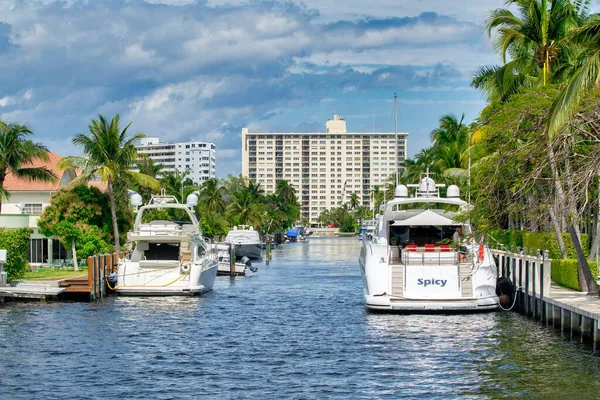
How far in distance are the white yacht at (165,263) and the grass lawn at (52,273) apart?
4.12m

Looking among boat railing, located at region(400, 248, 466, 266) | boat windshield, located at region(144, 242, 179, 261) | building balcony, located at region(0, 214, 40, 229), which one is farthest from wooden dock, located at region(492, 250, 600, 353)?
building balcony, located at region(0, 214, 40, 229)

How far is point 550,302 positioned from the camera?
27.9 m

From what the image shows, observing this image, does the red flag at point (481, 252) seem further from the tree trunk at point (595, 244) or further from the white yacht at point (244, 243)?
the white yacht at point (244, 243)

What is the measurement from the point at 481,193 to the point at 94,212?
103 feet

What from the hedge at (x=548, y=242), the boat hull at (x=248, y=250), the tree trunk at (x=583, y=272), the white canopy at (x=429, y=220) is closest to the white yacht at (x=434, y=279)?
the white canopy at (x=429, y=220)

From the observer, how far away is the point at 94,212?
2110 inches

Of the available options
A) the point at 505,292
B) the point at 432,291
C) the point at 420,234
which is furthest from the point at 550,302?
the point at 420,234

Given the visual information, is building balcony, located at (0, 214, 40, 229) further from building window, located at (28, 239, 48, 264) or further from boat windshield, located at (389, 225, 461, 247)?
boat windshield, located at (389, 225, 461, 247)

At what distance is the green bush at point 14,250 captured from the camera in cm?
3741

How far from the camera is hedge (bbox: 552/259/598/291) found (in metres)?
31.0

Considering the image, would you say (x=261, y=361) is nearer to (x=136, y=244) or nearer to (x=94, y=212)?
(x=136, y=244)

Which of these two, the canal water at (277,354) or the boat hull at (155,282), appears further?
the boat hull at (155,282)

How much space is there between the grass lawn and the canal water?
24.3ft

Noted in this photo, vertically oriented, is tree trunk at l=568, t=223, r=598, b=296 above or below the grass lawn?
above
